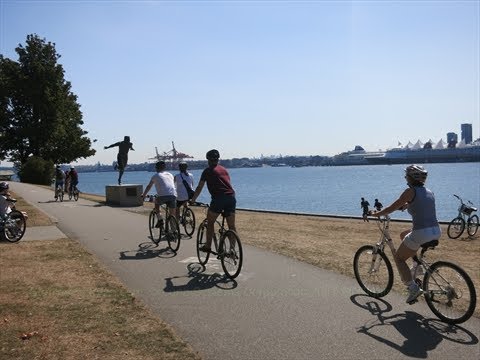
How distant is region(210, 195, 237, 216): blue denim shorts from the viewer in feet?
25.7

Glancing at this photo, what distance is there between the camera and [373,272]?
6.84m

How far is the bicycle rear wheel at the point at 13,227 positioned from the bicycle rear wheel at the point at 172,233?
3697 millimetres

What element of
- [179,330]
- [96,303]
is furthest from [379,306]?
[96,303]

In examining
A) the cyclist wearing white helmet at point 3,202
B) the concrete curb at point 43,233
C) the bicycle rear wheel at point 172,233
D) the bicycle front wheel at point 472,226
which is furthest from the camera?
the bicycle front wheel at point 472,226

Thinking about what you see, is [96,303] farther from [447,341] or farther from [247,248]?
[247,248]

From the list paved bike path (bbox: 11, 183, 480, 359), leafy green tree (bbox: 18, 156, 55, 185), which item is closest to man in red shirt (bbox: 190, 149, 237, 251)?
paved bike path (bbox: 11, 183, 480, 359)

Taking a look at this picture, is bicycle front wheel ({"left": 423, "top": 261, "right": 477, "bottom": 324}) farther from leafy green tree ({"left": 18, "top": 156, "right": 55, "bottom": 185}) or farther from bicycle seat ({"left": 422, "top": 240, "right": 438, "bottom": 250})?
leafy green tree ({"left": 18, "top": 156, "right": 55, "bottom": 185})

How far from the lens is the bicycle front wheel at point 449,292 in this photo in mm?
5488

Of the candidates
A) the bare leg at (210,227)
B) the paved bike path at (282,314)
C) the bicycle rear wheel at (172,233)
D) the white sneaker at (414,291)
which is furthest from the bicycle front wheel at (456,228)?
the white sneaker at (414,291)

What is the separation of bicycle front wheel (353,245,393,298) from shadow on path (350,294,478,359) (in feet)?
1.68

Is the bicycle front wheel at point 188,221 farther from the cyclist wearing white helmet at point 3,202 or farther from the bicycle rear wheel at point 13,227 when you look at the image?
the cyclist wearing white helmet at point 3,202

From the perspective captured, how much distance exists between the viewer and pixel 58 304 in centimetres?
629

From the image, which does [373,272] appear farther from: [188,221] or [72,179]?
[72,179]

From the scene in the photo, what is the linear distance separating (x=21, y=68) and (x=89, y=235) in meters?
44.3
